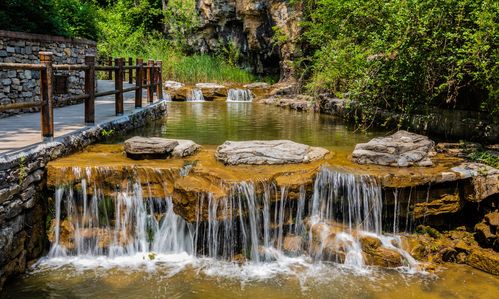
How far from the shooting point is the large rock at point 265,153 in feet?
22.6

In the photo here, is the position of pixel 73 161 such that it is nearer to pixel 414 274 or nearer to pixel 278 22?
pixel 414 274

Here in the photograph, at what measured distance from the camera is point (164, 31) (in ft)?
105

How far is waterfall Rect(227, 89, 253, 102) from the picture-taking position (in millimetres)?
21134

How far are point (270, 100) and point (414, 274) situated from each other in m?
14.5

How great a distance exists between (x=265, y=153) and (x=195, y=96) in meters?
14.2

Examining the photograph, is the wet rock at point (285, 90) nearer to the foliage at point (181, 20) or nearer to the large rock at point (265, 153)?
the foliage at point (181, 20)

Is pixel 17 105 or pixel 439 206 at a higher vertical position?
pixel 17 105

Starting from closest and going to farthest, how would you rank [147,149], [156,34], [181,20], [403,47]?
[147,149]
[403,47]
[181,20]
[156,34]

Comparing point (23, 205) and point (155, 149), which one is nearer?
point (23, 205)

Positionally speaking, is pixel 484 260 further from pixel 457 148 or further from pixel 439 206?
pixel 457 148

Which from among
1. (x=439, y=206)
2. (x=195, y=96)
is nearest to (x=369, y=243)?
(x=439, y=206)

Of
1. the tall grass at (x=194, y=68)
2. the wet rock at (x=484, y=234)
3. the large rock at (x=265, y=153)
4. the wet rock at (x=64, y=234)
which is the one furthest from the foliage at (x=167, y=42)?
the wet rock at (x=484, y=234)

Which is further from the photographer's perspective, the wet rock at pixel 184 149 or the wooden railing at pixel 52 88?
the wet rock at pixel 184 149

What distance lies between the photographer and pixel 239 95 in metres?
21.2
